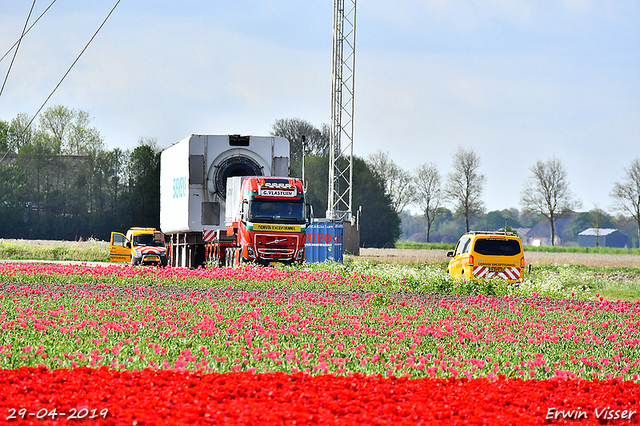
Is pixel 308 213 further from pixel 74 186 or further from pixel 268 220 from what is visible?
pixel 74 186

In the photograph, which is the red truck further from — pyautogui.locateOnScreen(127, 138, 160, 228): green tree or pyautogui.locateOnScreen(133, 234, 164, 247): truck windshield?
pyautogui.locateOnScreen(127, 138, 160, 228): green tree

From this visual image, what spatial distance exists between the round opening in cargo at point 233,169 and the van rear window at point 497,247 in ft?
28.4

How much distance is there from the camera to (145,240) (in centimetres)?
3425

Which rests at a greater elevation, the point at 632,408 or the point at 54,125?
the point at 54,125

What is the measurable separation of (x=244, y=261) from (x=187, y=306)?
12.5 m

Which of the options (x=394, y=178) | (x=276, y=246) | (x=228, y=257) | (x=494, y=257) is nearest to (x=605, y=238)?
(x=394, y=178)

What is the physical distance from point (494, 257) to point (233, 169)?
992cm

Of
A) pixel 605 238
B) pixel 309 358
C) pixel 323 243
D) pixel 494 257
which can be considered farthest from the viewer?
pixel 605 238

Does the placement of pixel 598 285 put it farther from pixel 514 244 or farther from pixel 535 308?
pixel 535 308

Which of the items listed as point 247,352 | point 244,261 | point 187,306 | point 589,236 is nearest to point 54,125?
point 244,261

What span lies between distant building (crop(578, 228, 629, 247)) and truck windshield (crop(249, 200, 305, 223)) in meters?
94.7

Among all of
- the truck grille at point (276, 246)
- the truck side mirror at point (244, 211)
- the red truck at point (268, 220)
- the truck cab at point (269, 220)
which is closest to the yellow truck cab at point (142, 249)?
the red truck at point (268, 220)

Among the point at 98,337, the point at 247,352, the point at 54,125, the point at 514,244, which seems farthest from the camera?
the point at 54,125

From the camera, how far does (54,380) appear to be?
6.32m
